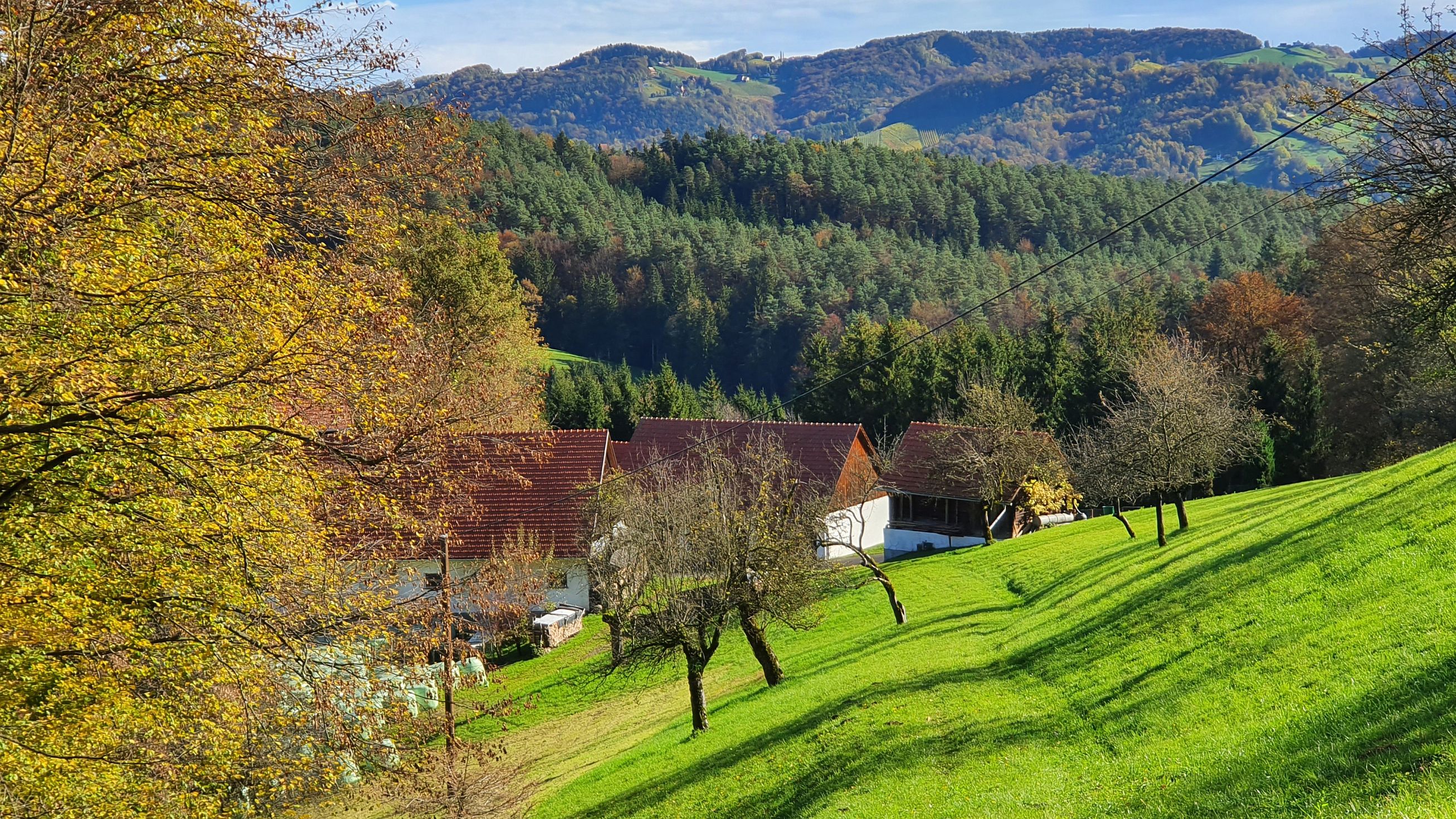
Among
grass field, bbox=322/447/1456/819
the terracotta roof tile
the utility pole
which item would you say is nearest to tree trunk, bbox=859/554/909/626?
grass field, bbox=322/447/1456/819

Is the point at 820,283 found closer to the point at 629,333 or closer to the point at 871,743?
the point at 629,333

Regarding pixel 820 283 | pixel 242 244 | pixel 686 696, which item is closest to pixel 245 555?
pixel 242 244

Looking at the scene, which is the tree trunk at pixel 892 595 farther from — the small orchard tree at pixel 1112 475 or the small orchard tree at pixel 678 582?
the small orchard tree at pixel 1112 475

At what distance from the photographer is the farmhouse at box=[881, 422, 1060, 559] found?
157 feet

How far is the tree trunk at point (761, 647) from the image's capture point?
2413 cm

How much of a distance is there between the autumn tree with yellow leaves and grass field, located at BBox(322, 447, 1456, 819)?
7.63 metres

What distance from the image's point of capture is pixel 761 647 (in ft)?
81.8

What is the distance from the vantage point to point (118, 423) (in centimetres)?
921

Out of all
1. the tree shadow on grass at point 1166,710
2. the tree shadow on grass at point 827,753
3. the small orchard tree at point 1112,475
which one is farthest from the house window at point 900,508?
the tree shadow on grass at point 827,753

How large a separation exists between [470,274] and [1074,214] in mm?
100483

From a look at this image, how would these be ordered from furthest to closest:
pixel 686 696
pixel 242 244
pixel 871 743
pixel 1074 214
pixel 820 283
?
pixel 1074 214, pixel 820 283, pixel 686 696, pixel 871 743, pixel 242 244

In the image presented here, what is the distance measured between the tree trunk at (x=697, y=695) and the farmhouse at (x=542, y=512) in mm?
14026

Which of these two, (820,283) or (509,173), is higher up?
(509,173)

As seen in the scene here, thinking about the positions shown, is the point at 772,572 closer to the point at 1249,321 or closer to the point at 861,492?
the point at 861,492
